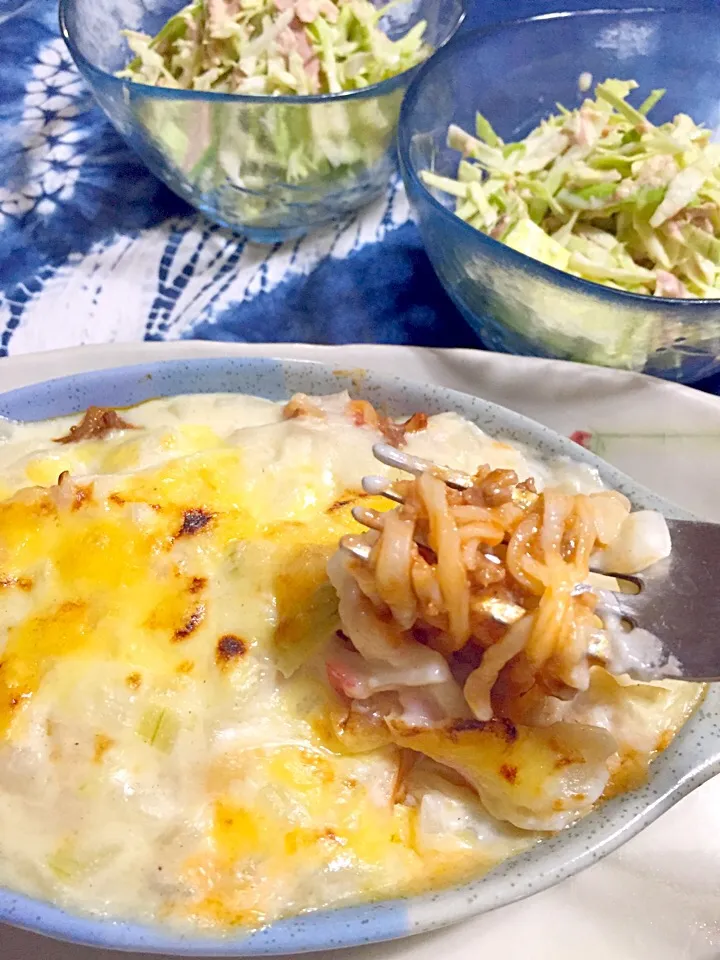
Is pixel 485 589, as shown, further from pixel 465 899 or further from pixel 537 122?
pixel 537 122

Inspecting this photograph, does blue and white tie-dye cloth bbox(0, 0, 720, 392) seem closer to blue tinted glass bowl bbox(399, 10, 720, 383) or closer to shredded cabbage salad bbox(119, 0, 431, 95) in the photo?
blue tinted glass bowl bbox(399, 10, 720, 383)

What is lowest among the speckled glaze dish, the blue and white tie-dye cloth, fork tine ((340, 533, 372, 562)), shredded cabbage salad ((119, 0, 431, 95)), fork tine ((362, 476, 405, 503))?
the speckled glaze dish

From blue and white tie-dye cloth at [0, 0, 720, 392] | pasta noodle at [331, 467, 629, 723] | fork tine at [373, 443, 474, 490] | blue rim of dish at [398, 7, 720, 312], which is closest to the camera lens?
pasta noodle at [331, 467, 629, 723]

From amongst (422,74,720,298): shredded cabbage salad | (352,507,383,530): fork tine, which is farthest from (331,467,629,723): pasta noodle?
(422,74,720,298): shredded cabbage salad

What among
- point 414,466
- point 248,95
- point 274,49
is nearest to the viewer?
point 414,466

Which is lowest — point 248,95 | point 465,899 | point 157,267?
point 465,899

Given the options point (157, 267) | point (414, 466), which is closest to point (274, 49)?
point (157, 267)

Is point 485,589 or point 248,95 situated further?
point 248,95

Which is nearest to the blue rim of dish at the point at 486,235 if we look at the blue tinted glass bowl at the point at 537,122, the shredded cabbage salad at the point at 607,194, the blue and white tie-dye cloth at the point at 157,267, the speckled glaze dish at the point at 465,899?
the blue tinted glass bowl at the point at 537,122
